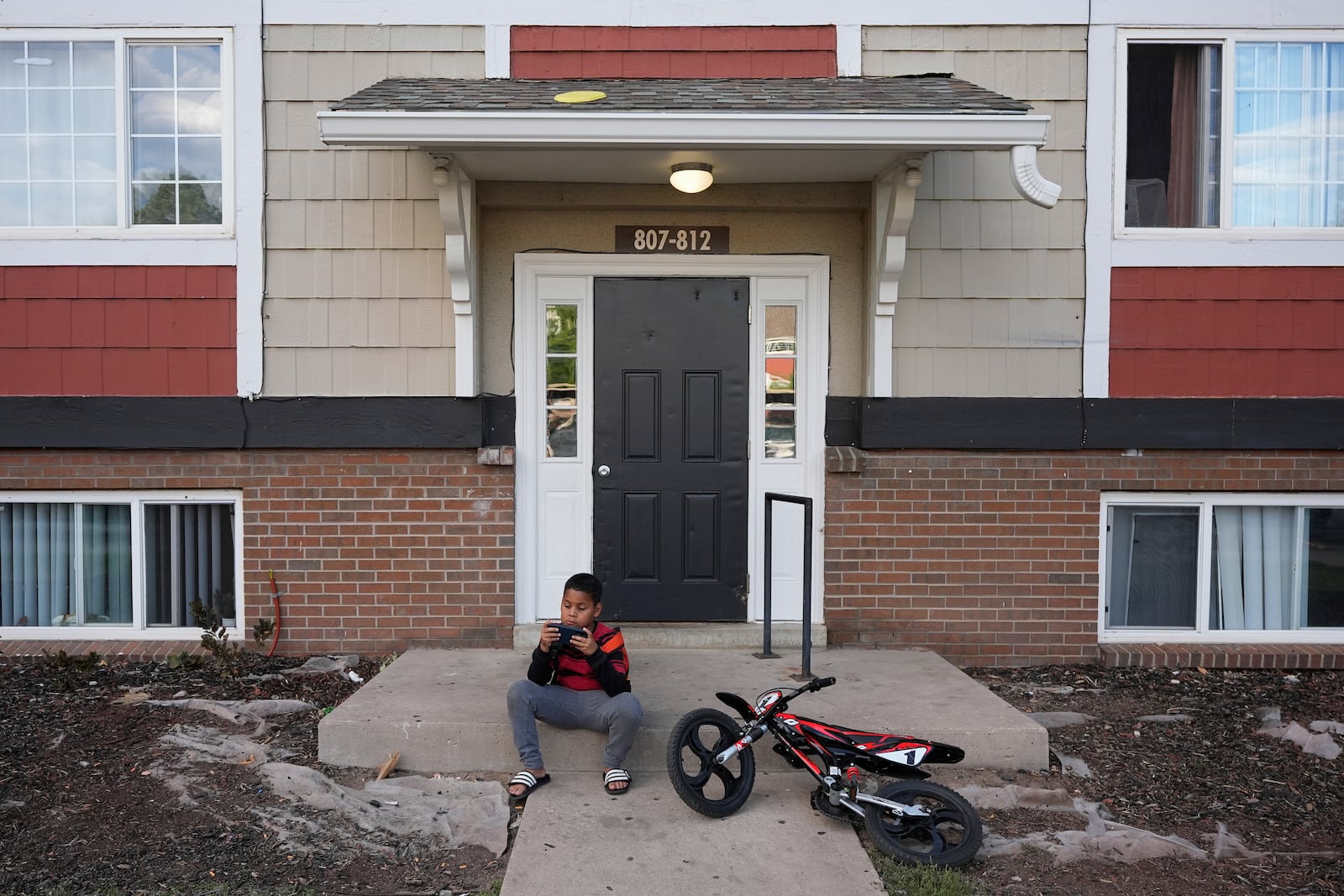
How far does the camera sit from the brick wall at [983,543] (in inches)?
243

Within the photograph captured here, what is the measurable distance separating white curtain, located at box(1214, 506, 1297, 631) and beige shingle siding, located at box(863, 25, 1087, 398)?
136 cm

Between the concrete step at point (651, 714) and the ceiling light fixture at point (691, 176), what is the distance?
2625 mm

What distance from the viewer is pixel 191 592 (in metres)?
6.29

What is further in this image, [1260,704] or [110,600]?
[110,600]

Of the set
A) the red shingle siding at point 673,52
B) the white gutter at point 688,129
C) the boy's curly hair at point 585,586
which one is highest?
the red shingle siding at point 673,52

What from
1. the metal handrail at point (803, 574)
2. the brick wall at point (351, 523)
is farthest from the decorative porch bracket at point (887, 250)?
the brick wall at point (351, 523)

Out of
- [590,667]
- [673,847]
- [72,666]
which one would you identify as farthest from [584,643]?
[72,666]

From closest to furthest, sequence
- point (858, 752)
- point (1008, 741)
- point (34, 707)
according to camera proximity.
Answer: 1. point (858, 752)
2. point (1008, 741)
3. point (34, 707)

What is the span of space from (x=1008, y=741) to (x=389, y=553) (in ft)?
11.6

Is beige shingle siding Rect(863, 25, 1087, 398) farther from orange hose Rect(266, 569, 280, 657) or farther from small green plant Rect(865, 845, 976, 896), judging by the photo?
orange hose Rect(266, 569, 280, 657)

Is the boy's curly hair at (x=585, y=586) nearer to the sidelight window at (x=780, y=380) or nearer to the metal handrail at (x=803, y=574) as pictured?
the metal handrail at (x=803, y=574)

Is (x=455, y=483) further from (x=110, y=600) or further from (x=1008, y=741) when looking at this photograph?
(x=1008, y=741)

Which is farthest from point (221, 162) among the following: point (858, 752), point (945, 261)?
point (858, 752)

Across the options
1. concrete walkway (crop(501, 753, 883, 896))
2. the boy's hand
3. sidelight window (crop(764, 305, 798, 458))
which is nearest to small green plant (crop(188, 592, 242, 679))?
concrete walkway (crop(501, 753, 883, 896))
